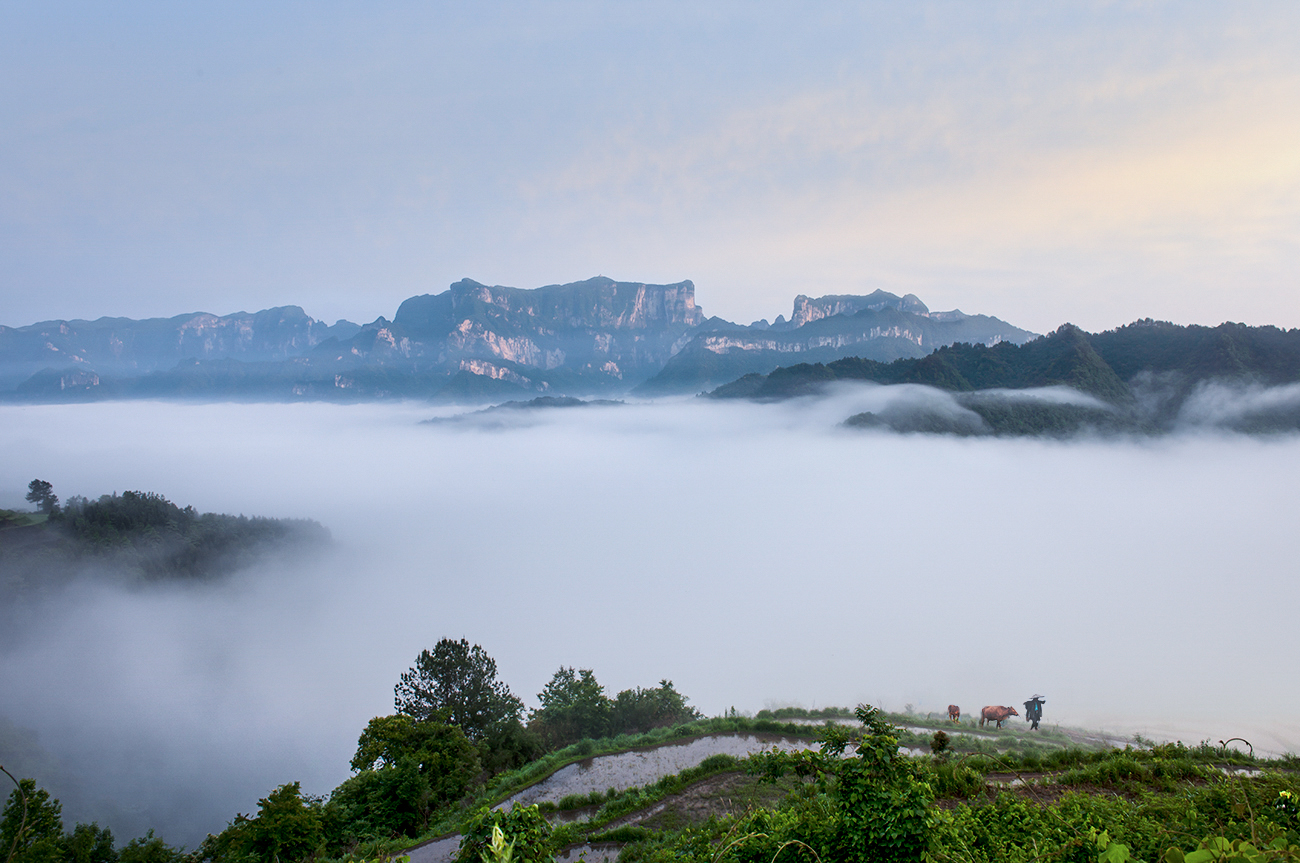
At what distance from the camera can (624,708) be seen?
120ft

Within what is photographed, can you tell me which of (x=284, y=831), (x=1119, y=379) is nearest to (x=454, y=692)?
(x=284, y=831)

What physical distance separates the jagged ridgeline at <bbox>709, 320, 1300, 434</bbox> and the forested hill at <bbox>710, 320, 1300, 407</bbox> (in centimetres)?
19

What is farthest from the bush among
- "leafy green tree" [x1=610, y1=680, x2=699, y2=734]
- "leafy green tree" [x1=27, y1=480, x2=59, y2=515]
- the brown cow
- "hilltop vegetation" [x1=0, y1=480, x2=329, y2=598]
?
"leafy green tree" [x1=27, y1=480, x2=59, y2=515]

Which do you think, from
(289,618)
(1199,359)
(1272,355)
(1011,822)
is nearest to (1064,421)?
(1199,359)

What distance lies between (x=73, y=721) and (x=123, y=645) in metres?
25.0

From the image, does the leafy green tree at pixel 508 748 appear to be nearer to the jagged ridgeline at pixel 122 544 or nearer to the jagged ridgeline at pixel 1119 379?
the jagged ridgeline at pixel 122 544

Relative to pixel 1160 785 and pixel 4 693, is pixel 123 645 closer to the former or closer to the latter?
pixel 4 693

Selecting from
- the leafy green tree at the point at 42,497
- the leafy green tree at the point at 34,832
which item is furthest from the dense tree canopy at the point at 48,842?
the leafy green tree at the point at 42,497

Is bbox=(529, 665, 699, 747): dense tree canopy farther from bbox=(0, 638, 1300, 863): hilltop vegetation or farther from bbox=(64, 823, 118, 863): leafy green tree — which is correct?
bbox=(64, 823, 118, 863): leafy green tree

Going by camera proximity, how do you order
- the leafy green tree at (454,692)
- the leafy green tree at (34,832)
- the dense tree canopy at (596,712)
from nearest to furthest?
the leafy green tree at (34,832) → the dense tree canopy at (596,712) → the leafy green tree at (454,692)

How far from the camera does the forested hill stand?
414ft

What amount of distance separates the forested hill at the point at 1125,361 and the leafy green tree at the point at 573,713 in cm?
14060

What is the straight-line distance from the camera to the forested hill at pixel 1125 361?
126250 mm

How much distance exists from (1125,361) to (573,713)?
168525 mm
